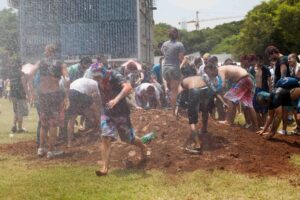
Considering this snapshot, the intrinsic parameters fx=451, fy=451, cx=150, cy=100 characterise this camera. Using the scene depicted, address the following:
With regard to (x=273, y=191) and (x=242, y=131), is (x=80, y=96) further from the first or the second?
(x=273, y=191)

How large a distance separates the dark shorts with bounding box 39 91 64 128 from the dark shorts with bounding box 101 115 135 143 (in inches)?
59.9

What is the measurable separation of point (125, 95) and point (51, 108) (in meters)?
2.05

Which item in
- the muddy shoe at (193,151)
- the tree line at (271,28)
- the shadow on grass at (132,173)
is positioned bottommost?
the shadow on grass at (132,173)

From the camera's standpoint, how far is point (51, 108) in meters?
7.93

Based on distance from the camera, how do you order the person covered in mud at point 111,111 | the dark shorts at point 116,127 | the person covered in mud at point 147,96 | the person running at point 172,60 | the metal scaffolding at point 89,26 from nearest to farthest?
the person covered in mud at point 111,111
the dark shorts at point 116,127
the person running at point 172,60
the person covered in mud at point 147,96
the metal scaffolding at point 89,26

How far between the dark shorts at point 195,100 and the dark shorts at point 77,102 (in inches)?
82.4

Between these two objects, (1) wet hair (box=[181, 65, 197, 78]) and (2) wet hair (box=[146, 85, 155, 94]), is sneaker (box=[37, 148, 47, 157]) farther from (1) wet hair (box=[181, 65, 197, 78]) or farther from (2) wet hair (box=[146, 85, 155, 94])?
(2) wet hair (box=[146, 85, 155, 94])

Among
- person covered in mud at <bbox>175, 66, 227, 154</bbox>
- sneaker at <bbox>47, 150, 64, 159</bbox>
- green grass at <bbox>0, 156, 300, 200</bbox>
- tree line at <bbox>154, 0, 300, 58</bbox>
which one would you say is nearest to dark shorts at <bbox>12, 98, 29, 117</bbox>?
sneaker at <bbox>47, 150, 64, 159</bbox>

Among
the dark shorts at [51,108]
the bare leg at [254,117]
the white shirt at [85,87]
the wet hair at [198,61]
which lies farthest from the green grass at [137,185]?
the wet hair at [198,61]

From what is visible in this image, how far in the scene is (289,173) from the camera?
21.2 ft

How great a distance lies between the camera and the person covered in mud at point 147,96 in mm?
12531

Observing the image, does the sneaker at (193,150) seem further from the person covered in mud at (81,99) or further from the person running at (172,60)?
the person running at (172,60)

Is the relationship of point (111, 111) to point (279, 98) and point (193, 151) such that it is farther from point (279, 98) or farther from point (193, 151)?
point (279, 98)

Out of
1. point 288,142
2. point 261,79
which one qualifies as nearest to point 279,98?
point 288,142
